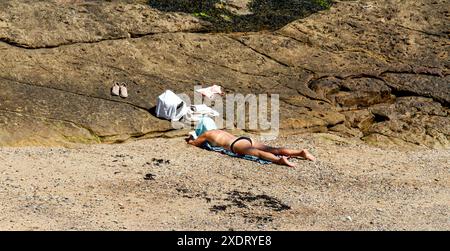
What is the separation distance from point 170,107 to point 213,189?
107 inches

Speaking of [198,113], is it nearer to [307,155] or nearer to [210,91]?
[210,91]

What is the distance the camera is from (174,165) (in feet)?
39.5

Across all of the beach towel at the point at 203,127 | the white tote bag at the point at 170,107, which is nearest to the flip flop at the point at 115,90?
the white tote bag at the point at 170,107

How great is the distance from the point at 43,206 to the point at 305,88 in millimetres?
5757

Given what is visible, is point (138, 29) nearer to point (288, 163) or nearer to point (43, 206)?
point (288, 163)

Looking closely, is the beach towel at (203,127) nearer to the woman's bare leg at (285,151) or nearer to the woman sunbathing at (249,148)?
the woman sunbathing at (249,148)

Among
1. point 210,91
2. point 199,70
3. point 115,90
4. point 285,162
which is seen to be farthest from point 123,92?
point 285,162

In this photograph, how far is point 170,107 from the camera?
44.8ft

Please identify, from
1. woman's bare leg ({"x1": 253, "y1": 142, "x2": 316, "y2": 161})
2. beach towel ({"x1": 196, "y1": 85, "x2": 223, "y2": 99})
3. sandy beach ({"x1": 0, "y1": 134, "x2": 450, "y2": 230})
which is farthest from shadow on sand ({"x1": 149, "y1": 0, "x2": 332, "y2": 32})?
woman's bare leg ({"x1": 253, "y1": 142, "x2": 316, "y2": 161})

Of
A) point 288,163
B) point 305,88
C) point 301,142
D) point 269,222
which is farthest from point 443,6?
point 269,222

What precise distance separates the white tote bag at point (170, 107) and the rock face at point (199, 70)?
143 mm

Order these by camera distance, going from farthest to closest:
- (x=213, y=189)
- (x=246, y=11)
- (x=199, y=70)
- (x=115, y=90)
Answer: (x=246, y=11)
(x=199, y=70)
(x=115, y=90)
(x=213, y=189)

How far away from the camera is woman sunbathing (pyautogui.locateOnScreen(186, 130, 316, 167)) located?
12.5 metres

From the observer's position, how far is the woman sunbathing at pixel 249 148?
12492mm
